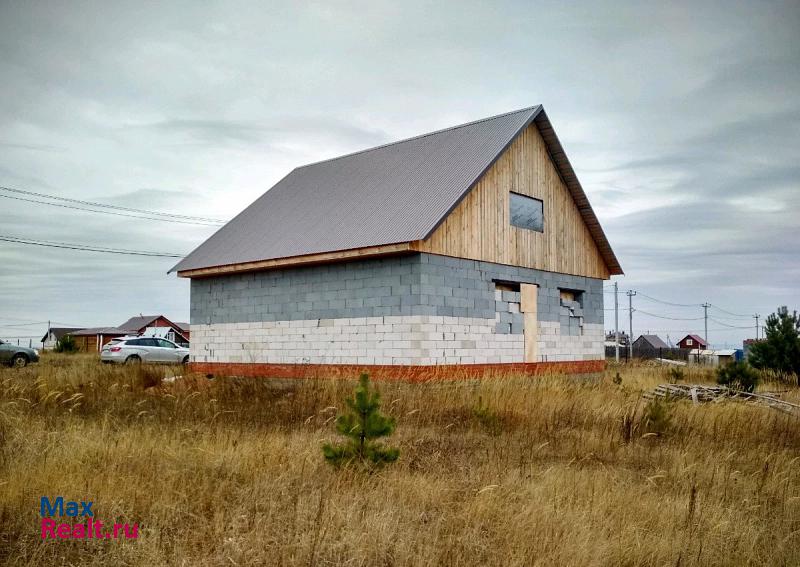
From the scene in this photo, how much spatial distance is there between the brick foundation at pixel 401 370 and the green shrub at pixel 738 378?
3.92 metres

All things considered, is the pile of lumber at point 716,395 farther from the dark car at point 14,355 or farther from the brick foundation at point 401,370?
the dark car at point 14,355

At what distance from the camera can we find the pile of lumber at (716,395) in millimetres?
13703

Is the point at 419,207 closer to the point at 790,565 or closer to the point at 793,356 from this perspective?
the point at 790,565

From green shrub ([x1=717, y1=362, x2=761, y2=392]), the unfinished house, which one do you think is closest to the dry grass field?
the unfinished house

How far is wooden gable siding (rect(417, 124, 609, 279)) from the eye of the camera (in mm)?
A: 15819

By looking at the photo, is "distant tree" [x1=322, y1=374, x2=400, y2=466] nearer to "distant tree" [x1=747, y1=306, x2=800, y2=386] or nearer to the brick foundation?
the brick foundation

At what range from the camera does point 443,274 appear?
15.2 meters

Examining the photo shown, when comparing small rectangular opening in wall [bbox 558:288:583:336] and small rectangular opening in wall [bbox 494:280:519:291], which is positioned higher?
small rectangular opening in wall [bbox 494:280:519:291]

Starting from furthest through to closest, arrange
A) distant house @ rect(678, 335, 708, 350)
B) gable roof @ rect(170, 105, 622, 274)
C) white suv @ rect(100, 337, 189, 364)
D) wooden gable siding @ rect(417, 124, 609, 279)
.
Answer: distant house @ rect(678, 335, 708, 350) → white suv @ rect(100, 337, 189, 364) → wooden gable siding @ rect(417, 124, 609, 279) → gable roof @ rect(170, 105, 622, 274)

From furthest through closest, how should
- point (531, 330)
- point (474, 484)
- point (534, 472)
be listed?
point (531, 330), point (534, 472), point (474, 484)

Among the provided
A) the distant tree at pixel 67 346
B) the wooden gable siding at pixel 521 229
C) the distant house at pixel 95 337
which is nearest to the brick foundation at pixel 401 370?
the wooden gable siding at pixel 521 229

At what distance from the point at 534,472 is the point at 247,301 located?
12.6 metres

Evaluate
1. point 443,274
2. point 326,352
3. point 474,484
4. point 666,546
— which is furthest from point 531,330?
point 666,546

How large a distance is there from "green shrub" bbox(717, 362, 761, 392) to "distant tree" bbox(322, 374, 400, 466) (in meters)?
12.6
